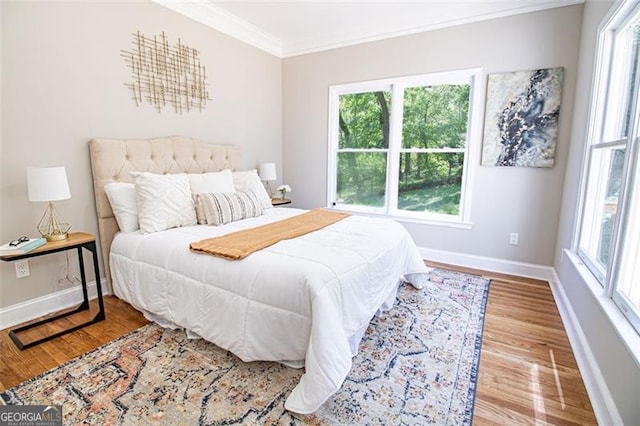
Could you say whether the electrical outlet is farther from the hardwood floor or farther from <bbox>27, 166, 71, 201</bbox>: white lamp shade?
<bbox>27, 166, 71, 201</bbox>: white lamp shade

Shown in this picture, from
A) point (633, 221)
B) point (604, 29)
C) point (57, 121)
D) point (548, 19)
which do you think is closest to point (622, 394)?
point (633, 221)

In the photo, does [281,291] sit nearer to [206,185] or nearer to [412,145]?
[206,185]

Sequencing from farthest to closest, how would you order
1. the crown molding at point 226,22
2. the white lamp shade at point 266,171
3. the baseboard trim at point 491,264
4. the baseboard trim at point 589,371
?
the white lamp shade at point 266,171
the baseboard trim at point 491,264
the crown molding at point 226,22
the baseboard trim at point 589,371

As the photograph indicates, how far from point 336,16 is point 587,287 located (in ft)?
11.0

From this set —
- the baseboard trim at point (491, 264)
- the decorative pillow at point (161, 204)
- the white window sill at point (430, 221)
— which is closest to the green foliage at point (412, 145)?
the white window sill at point (430, 221)

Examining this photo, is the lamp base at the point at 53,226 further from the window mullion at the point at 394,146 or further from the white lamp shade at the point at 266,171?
the window mullion at the point at 394,146

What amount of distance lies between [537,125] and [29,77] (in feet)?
13.6

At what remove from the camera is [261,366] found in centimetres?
179

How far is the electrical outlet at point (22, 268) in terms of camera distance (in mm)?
2215

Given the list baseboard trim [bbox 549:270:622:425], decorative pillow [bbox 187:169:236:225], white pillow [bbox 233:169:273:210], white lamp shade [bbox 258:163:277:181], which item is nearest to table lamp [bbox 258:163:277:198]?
white lamp shade [bbox 258:163:277:181]

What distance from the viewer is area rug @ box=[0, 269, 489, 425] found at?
1.46 metres

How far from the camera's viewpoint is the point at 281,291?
1.58 m

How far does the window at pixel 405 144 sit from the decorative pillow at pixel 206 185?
1631 millimetres

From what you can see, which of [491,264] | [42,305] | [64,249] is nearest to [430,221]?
[491,264]
